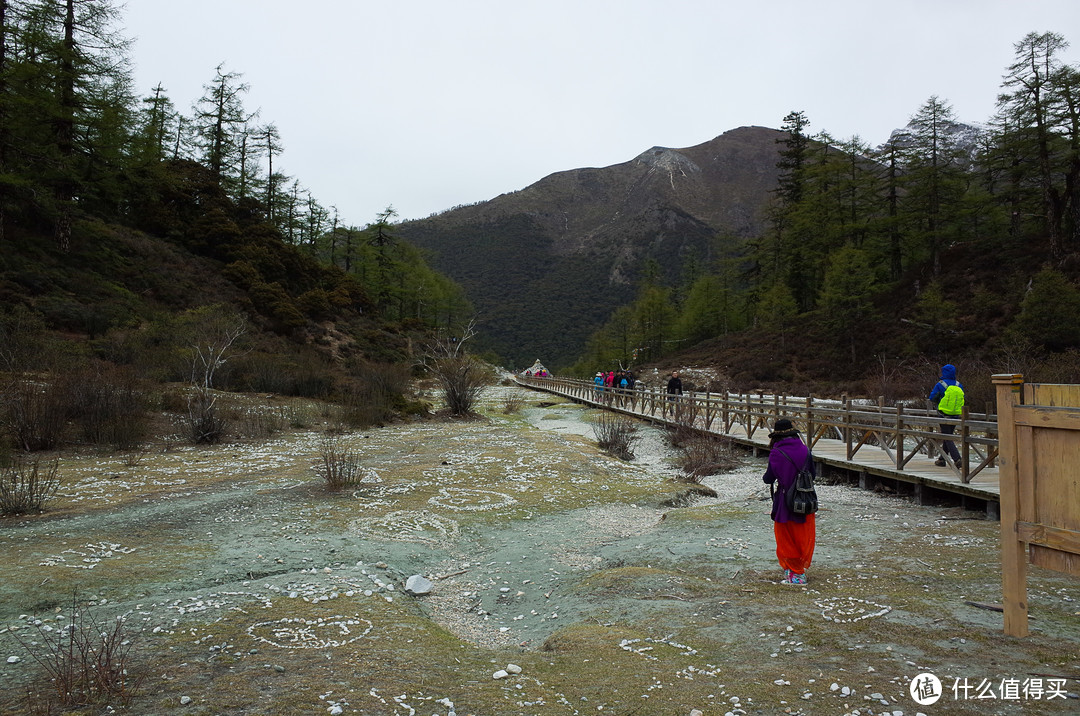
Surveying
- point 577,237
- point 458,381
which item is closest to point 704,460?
point 458,381

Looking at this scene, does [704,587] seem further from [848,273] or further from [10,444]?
[848,273]

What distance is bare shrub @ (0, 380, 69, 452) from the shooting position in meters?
10.5

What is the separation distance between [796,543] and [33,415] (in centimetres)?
1305

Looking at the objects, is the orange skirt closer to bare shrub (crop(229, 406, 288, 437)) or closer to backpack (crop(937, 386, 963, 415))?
backpack (crop(937, 386, 963, 415))

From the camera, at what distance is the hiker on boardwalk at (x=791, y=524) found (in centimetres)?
525

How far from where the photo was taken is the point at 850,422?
1202 centimetres

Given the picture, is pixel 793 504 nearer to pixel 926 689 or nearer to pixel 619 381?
pixel 926 689

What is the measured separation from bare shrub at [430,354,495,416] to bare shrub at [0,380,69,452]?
12.1m

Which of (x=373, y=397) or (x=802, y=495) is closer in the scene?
(x=802, y=495)

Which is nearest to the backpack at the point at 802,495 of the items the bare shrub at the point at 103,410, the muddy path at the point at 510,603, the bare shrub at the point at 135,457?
the muddy path at the point at 510,603

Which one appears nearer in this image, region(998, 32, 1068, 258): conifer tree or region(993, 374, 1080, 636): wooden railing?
region(993, 374, 1080, 636): wooden railing

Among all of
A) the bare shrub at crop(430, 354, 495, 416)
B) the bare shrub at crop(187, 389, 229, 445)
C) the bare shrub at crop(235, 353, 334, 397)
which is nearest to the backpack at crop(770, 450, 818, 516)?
the bare shrub at crop(187, 389, 229, 445)

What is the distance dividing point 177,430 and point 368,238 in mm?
48459

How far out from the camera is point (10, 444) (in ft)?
33.6
